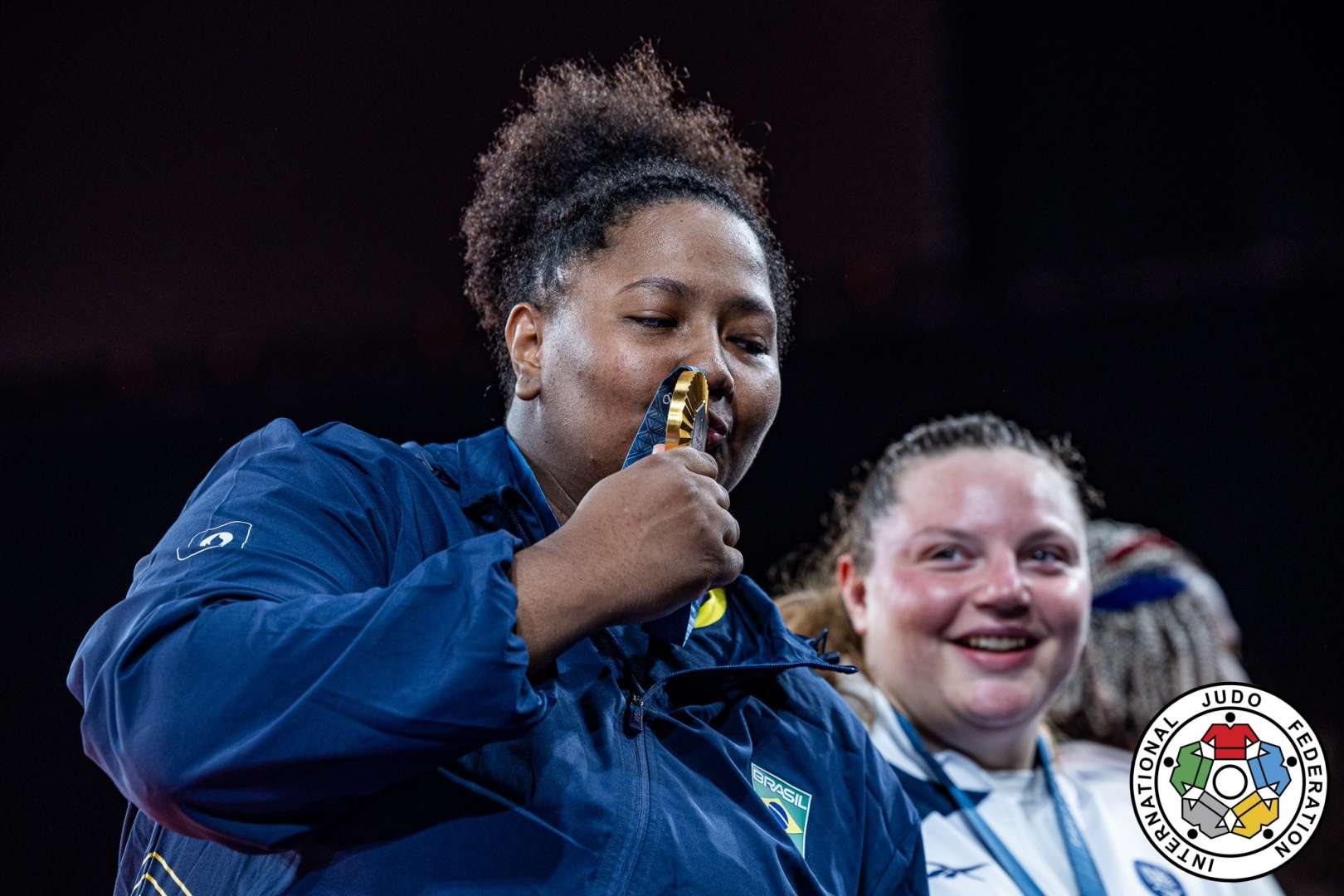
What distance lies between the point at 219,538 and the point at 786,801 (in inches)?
25.1

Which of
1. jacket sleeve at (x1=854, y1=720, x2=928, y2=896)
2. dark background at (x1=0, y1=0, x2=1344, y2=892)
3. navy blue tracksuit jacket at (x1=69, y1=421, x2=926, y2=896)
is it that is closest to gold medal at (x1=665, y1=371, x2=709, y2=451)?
navy blue tracksuit jacket at (x1=69, y1=421, x2=926, y2=896)

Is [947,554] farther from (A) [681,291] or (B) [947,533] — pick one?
(A) [681,291]

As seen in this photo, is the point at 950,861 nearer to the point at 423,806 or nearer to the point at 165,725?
the point at 423,806

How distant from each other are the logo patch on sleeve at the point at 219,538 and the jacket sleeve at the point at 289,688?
2 centimetres

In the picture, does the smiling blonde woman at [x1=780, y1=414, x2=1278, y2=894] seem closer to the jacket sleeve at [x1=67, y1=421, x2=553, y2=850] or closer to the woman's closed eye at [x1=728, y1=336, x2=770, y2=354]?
the woman's closed eye at [x1=728, y1=336, x2=770, y2=354]

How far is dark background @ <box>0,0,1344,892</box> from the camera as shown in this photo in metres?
3.33

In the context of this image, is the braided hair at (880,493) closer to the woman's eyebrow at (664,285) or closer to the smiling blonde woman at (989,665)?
the smiling blonde woman at (989,665)

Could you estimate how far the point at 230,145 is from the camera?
149 inches

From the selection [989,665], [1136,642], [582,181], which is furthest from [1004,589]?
[582,181]

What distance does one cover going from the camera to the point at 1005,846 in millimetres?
2072

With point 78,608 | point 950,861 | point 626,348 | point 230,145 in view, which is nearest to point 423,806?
point 626,348

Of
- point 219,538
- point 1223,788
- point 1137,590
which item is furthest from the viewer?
point 1137,590

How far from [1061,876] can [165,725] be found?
1.63 meters

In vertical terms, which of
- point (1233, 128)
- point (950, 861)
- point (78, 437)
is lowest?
point (950, 861)
